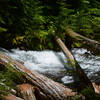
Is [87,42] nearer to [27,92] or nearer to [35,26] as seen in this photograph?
[27,92]

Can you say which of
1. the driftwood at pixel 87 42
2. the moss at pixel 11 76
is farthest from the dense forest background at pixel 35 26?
the moss at pixel 11 76

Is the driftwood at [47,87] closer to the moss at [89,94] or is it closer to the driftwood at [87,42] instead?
the moss at [89,94]

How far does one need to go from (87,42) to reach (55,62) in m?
1.94

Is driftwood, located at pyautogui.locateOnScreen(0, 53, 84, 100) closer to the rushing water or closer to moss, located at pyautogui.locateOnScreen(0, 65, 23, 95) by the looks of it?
moss, located at pyautogui.locateOnScreen(0, 65, 23, 95)

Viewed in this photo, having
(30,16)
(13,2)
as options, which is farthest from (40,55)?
(13,2)

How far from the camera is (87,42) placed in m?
4.60

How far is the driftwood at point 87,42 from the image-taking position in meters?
3.76

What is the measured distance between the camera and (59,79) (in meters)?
4.64

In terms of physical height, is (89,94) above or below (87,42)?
below

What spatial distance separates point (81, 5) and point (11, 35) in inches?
183

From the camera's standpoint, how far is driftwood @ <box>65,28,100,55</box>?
3.76 m

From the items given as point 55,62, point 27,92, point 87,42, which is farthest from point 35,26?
point 27,92

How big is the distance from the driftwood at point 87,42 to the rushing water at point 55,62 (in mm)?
618

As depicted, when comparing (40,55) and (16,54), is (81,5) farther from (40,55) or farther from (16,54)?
(16,54)
